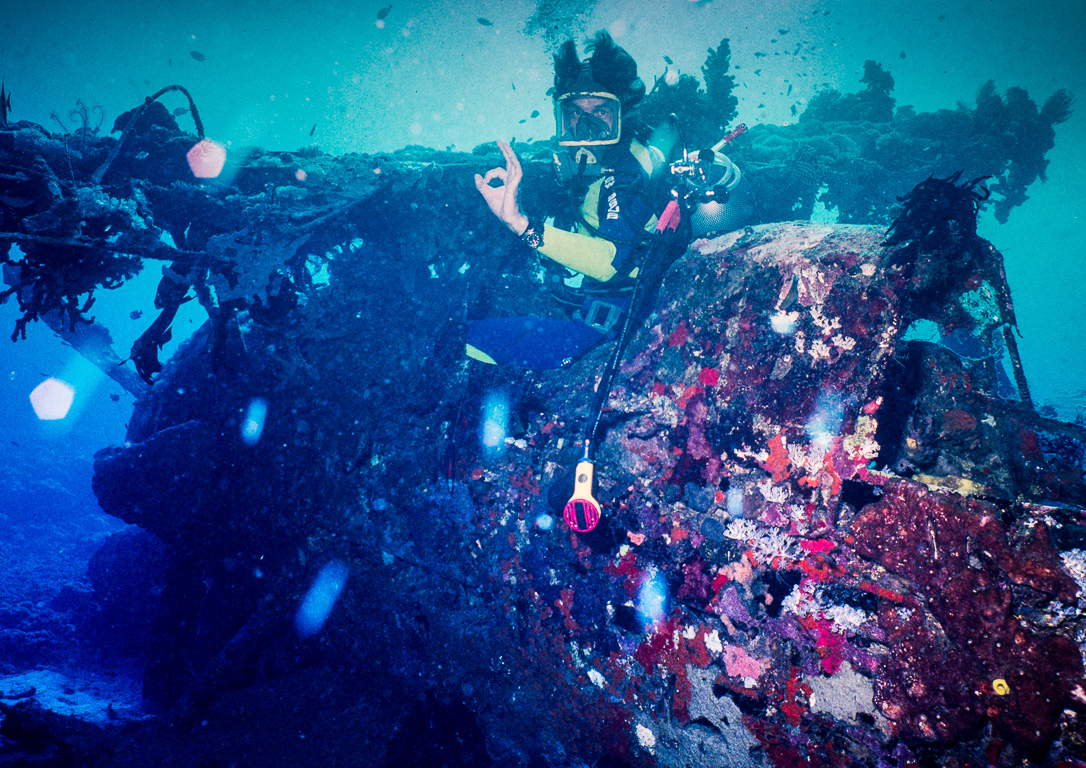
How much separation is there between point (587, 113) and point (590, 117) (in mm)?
51

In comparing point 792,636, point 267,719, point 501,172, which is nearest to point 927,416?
point 792,636

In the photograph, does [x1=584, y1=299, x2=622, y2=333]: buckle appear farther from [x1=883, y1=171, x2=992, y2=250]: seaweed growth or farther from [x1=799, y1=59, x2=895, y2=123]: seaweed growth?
[x1=799, y1=59, x2=895, y2=123]: seaweed growth

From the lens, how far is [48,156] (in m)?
3.12

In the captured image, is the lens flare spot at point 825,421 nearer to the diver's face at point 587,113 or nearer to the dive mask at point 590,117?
the dive mask at point 590,117

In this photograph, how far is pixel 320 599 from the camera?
11.2 feet

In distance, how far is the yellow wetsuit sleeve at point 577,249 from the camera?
119 inches

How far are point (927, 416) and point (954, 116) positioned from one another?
29.2 ft

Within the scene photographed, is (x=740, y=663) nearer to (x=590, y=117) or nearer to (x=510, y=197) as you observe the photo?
(x=510, y=197)

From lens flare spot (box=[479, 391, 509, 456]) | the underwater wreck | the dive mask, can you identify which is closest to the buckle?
the underwater wreck

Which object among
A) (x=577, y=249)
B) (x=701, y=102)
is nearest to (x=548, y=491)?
(x=577, y=249)

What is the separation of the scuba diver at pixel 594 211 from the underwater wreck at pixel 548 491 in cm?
34

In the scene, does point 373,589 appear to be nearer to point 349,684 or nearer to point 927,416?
point 349,684

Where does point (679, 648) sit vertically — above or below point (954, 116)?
below

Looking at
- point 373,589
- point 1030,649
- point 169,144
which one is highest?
point 169,144
